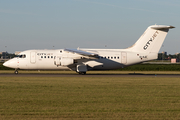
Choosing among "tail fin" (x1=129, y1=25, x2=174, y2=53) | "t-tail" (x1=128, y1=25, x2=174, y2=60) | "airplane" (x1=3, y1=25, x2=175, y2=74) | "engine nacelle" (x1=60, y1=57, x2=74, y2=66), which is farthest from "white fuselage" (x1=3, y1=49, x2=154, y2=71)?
"tail fin" (x1=129, y1=25, x2=174, y2=53)

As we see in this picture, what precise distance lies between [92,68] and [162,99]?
24338 mm

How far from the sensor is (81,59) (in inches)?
1551

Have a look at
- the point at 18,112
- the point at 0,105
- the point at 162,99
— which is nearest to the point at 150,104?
the point at 162,99

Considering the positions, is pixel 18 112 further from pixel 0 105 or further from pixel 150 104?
pixel 150 104

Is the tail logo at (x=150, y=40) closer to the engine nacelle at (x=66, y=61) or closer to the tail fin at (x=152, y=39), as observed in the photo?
the tail fin at (x=152, y=39)

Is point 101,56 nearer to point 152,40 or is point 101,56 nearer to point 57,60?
point 57,60

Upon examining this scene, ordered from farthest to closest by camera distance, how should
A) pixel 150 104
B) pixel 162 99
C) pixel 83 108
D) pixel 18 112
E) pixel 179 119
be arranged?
pixel 162 99 → pixel 150 104 → pixel 83 108 → pixel 18 112 → pixel 179 119

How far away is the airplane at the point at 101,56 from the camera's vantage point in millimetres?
39750

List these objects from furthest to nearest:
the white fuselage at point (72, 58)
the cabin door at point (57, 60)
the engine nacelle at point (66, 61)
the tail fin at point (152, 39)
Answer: the tail fin at point (152, 39)
the white fuselage at point (72, 58)
the cabin door at point (57, 60)
the engine nacelle at point (66, 61)

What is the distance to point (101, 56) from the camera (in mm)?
40438

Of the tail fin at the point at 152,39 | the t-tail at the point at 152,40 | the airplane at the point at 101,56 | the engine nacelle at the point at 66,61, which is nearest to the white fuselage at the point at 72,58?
the airplane at the point at 101,56

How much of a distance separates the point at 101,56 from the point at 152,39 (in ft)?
27.1

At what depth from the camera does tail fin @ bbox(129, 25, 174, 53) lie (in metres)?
40.2

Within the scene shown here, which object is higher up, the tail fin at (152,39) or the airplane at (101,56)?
the tail fin at (152,39)
